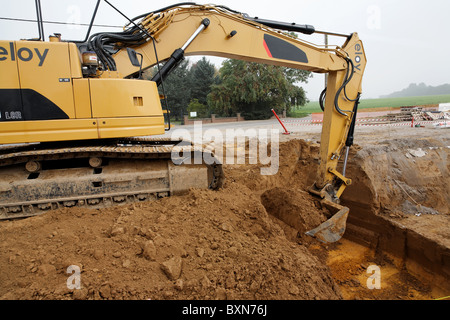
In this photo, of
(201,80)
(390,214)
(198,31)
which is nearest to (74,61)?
(198,31)

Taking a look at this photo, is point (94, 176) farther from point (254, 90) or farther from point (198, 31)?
point (254, 90)

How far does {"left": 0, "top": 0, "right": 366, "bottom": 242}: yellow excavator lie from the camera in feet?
10.6

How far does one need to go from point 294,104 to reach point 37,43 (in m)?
26.5

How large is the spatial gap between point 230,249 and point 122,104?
2309 mm

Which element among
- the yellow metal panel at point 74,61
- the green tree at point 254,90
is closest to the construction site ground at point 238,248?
the yellow metal panel at point 74,61

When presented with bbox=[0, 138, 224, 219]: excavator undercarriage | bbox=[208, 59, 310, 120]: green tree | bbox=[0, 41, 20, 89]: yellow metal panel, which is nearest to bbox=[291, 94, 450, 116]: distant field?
bbox=[208, 59, 310, 120]: green tree

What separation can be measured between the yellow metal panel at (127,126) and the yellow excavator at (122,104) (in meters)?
0.01

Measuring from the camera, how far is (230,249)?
287 centimetres

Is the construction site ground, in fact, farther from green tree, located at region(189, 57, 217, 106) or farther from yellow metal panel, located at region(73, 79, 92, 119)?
green tree, located at region(189, 57, 217, 106)

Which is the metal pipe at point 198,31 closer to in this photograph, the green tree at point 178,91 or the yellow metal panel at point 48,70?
the yellow metal panel at point 48,70

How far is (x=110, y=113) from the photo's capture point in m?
3.48

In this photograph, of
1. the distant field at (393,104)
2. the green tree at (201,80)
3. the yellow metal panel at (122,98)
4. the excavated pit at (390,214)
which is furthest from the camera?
the distant field at (393,104)

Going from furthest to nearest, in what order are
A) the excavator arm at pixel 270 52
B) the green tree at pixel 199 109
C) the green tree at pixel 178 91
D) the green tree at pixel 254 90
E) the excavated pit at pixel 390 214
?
1. the green tree at pixel 178 91
2. the green tree at pixel 199 109
3. the green tree at pixel 254 90
4. the excavator arm at pixel 270 52
5. the excavated pit at pixel 390 214

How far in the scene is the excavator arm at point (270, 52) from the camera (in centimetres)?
391
